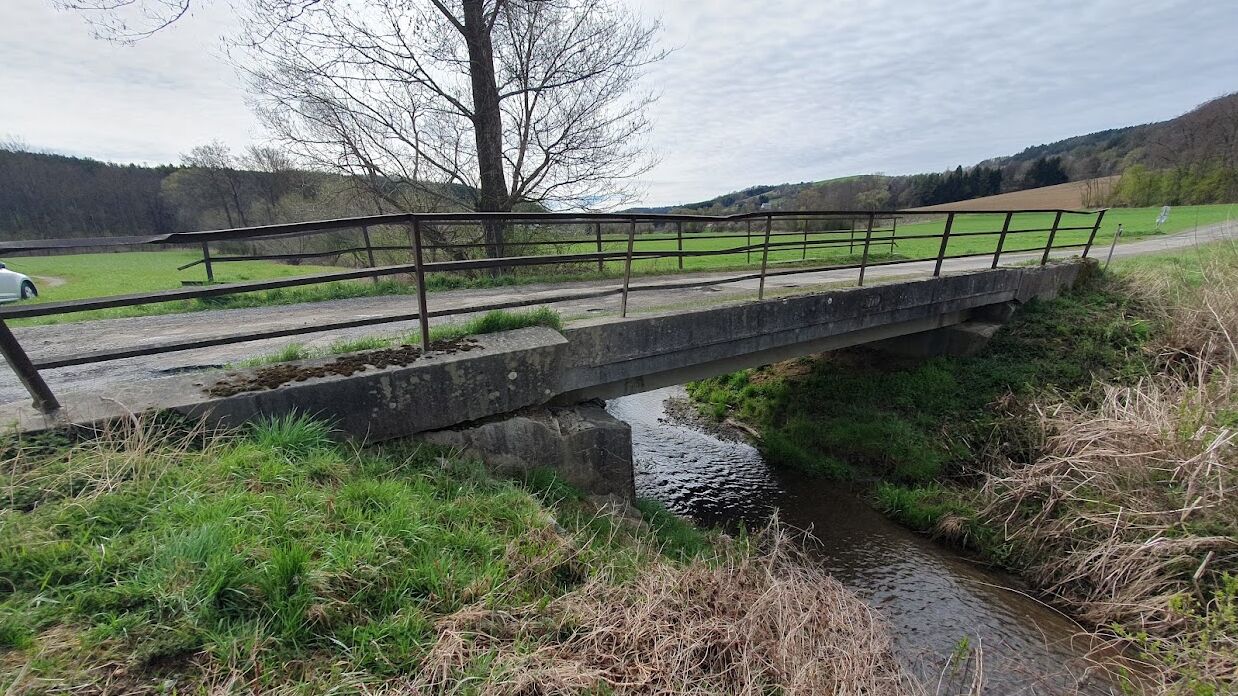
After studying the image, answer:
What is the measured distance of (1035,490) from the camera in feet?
18.8

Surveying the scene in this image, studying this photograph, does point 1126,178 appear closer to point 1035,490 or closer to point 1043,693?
point 1035,490

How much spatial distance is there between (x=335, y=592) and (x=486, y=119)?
33.4ft

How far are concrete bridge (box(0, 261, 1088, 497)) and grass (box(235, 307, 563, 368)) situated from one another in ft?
0.50

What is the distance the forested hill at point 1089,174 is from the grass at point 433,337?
7.25 meters

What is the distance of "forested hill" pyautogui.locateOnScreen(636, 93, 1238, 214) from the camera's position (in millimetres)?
36594

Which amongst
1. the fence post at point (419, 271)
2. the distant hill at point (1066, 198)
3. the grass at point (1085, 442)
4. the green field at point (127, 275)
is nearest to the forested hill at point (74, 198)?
the green field at point (127, 275)

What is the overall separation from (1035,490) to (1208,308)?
196 inches

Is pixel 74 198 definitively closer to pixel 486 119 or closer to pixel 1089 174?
pixel 486 119

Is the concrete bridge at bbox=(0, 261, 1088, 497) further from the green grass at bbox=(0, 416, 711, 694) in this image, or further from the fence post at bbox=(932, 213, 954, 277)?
the fence post at bbox=(932, 213, 954, 277)

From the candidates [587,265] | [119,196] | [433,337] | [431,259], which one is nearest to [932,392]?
[433,337]

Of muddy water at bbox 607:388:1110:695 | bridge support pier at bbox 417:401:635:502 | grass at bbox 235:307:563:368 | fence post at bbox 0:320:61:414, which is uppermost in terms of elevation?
fence post at bbox 0:320:61:414

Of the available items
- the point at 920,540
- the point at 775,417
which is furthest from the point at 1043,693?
the point at 775,417

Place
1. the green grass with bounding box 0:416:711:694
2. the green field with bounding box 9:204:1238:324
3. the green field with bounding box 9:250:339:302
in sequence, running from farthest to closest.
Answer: the green field with bounding box 9:250:339:302 → the green field with bounding box 9:204:1238:324 → the green grass with bounding box 0:416:711:694

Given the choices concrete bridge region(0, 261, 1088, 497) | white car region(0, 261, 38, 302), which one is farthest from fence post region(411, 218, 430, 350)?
white car region(0, 261, 38, 302)
